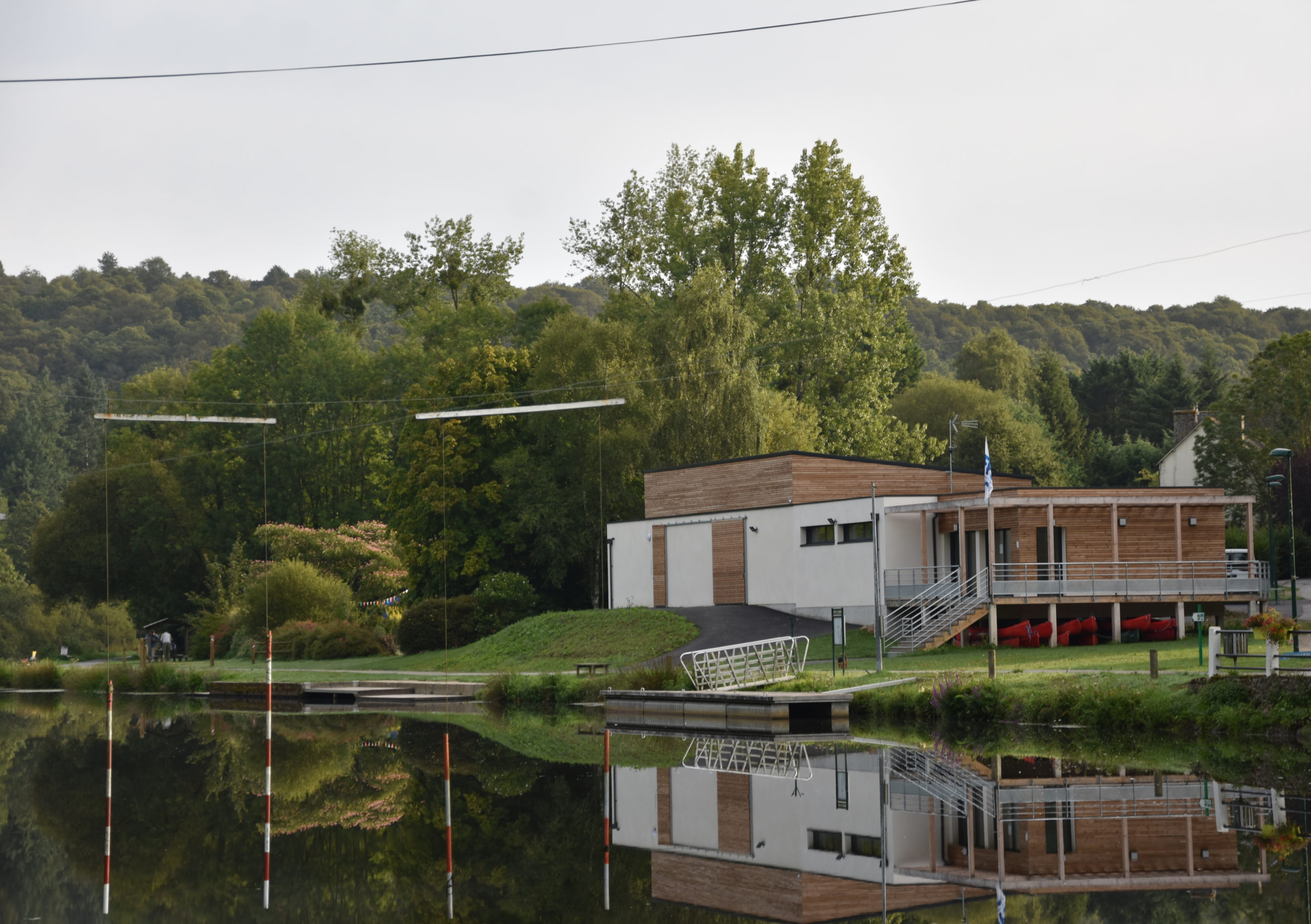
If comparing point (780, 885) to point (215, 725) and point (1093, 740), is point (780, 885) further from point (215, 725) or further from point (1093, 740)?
point (215, 725)

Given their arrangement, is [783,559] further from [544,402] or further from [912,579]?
[544,402]

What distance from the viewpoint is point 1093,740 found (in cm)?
2014

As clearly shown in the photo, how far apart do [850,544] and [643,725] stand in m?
14.3

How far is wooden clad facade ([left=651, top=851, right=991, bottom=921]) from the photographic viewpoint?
1058 centimetres

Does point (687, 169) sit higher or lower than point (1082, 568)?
higher

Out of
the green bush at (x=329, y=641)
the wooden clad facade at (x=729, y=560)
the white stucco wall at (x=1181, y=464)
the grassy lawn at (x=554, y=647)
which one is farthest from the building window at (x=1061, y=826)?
the white stucco wall at (x=1181, y=464)

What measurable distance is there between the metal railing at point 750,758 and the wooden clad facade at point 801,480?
18337 mm

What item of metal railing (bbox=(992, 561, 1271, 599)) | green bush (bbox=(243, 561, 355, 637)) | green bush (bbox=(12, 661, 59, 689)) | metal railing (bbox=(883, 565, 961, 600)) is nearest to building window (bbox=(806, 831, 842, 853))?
metal railing (bbox=(992, 561, 1271, 599))

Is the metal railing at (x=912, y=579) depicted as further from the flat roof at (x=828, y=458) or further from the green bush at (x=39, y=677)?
the green bush at (x=39, y=677)

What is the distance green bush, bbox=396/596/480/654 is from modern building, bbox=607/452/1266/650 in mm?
5770

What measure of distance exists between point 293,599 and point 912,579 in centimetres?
2352

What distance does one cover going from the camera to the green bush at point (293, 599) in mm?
48906

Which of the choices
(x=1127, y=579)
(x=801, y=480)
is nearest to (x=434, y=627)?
(x=801, y=480)

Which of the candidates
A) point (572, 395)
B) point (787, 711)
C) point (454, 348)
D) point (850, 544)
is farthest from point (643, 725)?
point (454, 348)
